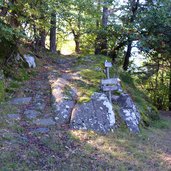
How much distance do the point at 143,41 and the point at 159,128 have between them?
4256 mm

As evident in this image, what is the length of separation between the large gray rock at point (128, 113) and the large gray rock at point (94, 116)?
0.50 m

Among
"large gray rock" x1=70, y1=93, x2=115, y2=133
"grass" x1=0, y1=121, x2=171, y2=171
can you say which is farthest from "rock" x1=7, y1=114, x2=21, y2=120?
"large gray rock" x1=70, y1=93, x2=115, y2=133

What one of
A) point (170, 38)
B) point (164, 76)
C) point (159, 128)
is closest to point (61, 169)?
point (159, 128)

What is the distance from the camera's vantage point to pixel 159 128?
802cm

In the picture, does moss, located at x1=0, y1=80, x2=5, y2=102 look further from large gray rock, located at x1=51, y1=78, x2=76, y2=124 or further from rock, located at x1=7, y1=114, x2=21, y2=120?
large gray rock, located at x1=51, y1=78, x2=76, y2=124

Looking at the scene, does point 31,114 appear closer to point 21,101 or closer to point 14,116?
point 14,116

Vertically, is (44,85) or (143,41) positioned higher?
(143,41)

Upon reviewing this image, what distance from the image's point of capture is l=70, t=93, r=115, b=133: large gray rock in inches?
235

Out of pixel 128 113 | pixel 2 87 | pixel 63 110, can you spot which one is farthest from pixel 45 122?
pixel 128 113

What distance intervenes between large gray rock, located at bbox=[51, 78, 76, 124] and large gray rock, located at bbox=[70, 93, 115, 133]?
19 cm

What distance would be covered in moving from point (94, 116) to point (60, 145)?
142 centimetres

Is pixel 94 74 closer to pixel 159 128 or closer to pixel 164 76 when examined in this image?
pixel 159 128

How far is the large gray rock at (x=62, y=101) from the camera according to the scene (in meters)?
6.18

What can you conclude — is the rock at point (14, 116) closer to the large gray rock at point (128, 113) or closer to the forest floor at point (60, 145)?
the forest floor at point (60, 145)
